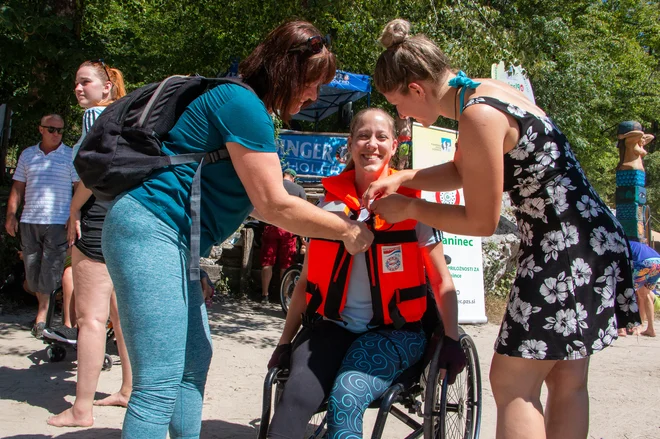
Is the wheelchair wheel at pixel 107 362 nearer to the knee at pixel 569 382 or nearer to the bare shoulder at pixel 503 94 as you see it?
the knee at pixel 569 382

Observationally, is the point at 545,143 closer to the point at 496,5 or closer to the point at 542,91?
the point at 496,5

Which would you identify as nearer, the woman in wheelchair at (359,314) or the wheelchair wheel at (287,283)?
the woman in wheelchair at (359,314)

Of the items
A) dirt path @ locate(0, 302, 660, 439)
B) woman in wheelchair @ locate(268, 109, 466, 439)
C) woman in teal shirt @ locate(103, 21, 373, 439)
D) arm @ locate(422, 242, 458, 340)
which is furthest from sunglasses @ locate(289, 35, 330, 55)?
dirt path @ locate(0, 302, 660, 439)

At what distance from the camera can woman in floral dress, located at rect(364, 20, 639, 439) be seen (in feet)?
6.62

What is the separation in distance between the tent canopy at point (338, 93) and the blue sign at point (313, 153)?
100 centimetres

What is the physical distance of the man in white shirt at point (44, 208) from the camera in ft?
17.1

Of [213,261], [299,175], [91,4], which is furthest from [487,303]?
[91,4]

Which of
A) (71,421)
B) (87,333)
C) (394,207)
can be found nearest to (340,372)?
(394,207)

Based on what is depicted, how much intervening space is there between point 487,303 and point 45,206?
16.5ft

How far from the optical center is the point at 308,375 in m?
2.42

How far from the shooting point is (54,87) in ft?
24.2

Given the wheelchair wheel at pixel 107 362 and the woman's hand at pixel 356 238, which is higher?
the woman's hand at pixel 356 238

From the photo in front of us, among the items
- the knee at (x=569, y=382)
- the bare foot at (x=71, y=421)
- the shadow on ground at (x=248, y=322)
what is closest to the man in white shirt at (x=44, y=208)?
the shadow on ground at (x=248, y=322)

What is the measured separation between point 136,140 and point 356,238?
80cm
